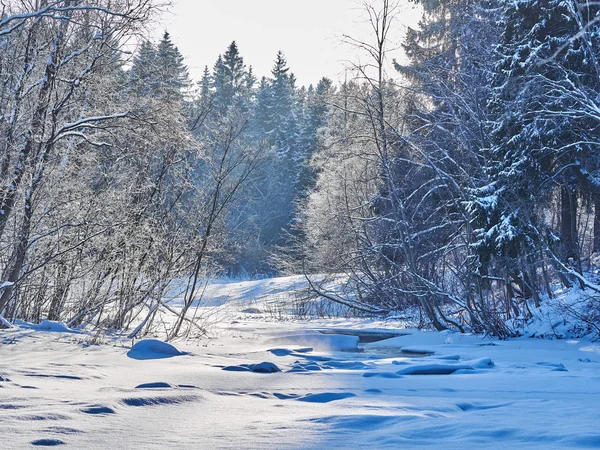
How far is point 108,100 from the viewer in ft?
31.3

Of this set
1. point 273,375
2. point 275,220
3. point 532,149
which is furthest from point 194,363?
point 275,220

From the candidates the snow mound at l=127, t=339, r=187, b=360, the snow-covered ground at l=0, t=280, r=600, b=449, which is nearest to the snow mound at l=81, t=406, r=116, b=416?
the snow-covered ground at l=0, t=280, r=600, b=449

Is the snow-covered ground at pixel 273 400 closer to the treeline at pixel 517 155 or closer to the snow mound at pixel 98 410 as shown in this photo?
the snow mound at pixel 98 410

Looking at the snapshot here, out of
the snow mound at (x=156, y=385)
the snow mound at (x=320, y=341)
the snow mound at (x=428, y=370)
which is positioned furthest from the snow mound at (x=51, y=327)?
the snow mound at (x=428, y=370)

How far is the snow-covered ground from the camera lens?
269cm

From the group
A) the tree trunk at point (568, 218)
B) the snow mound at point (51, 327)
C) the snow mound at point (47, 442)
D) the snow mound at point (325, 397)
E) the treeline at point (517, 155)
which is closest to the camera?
the snow mound at point (47, 442)

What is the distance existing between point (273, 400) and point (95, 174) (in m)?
7.39

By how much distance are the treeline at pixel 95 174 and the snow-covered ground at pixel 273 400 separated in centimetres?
163

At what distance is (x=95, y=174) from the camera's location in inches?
408

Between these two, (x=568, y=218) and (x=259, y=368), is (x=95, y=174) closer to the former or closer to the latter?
(x=259, y=368)

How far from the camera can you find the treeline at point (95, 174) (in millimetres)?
8344

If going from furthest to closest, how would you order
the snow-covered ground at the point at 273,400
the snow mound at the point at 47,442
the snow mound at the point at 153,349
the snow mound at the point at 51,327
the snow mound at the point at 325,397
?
the snow mound at the point at 51,327, the snow mound at the point at 153,349, the snow mound at the point at 325,397, the snow-covered ground at the point at 273,400, the snow mound at the point at 47,442

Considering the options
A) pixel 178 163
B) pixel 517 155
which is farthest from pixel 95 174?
pixel 517 155

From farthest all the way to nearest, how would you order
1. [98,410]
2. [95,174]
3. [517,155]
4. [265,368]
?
[517,155] → [95,174] → [265,368] → [98,410]
